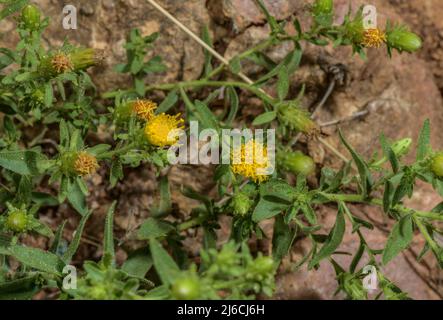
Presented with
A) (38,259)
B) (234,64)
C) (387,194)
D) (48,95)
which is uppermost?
(234,64)

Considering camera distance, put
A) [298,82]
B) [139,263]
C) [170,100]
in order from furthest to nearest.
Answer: [298,82] < [170,100] < [139,263]

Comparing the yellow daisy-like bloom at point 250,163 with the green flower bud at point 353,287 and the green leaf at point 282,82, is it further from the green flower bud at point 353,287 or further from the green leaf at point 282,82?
the green flower bud at point 353,287

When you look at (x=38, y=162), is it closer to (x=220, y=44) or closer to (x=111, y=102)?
(x=111, y=102)

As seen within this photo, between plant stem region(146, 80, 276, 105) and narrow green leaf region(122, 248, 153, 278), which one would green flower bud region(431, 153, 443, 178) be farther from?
narrow green leaf region(122, 248, 153, 278)

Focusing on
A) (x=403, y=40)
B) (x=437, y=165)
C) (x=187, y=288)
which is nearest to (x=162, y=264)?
(x=187, y=288)

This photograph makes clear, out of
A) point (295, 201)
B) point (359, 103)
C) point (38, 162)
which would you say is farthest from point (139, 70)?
point (359, 103)

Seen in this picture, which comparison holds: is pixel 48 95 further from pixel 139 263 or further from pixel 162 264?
pixel 162 264
